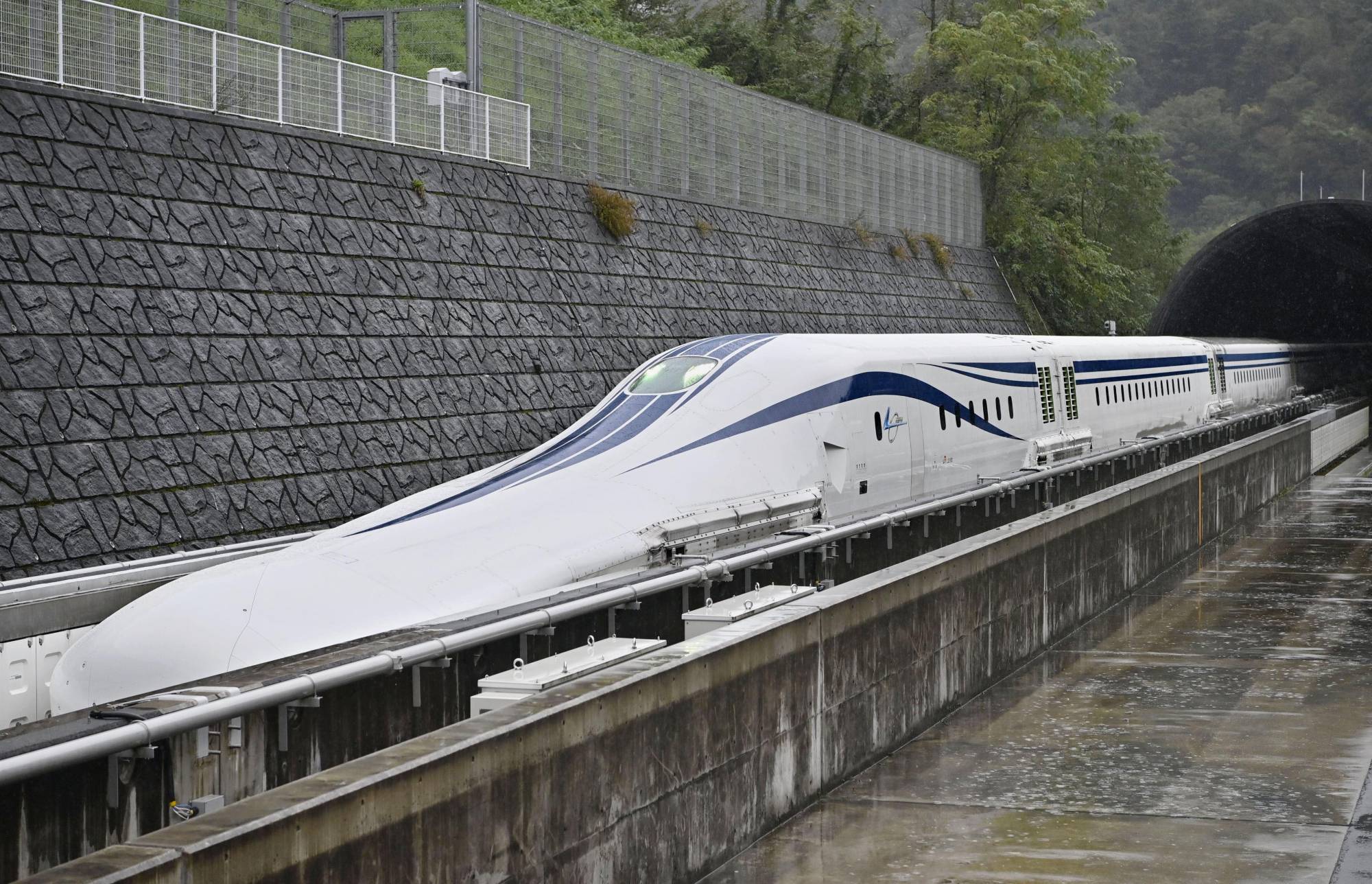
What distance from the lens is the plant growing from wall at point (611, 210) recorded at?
31.2 m

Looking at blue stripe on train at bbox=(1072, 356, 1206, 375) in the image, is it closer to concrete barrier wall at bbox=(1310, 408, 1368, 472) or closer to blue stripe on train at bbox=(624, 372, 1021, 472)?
concrete barrier wall at bbox=(1310, 408, 1368, 472)

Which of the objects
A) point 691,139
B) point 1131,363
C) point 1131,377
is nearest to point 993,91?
point 691,139

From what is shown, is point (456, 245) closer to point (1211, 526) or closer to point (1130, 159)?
point (1211, 526)

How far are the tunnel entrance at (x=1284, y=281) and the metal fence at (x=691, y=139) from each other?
14.0 m

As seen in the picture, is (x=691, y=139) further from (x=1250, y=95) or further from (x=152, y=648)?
(x=1250, y=95)

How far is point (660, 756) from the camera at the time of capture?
737cm

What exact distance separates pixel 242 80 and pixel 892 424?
420 inches

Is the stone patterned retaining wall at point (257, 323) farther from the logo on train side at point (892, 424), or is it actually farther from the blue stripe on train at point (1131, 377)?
the blue stripe on train at point (1131, 377)

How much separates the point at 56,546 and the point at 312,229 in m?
→ 7.61

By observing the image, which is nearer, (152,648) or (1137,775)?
(1137,775)

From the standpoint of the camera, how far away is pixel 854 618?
944 cm

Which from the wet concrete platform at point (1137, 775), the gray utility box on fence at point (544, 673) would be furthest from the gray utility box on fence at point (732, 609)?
the wet concrete platform at point (1137, 775)

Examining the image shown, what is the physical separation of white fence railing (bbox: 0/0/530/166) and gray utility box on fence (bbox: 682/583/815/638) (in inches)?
509

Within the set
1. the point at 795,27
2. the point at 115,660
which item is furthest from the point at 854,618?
the point at 795,27
